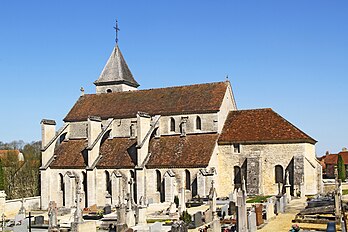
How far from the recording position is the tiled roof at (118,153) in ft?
129

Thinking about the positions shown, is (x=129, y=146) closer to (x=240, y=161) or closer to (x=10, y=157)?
(x=240, y=161)

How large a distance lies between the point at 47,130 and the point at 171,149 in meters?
12.8

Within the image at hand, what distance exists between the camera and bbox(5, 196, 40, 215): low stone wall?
3925 cm

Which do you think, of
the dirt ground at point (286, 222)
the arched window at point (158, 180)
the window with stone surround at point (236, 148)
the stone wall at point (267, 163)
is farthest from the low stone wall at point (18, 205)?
the dirt ground at point (286, 222)

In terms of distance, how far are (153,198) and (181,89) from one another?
434 inches

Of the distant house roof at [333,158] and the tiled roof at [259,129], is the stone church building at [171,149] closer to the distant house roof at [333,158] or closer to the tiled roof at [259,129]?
the tiled roof at [259,129]

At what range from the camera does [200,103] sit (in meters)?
40.1

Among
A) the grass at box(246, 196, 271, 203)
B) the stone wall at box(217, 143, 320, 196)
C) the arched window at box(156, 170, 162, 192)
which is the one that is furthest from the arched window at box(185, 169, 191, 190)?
the grass at box(246, 196, 271, 203)

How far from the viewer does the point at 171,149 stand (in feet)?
127

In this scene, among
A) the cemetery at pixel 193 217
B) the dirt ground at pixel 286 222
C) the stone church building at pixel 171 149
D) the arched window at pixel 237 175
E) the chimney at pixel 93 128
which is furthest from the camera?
the chimney at pixel 93 128

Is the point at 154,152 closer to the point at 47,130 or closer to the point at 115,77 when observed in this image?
the point at 47,130

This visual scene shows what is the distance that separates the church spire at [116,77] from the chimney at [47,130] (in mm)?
8453

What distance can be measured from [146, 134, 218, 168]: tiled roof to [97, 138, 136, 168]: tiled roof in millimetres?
1792

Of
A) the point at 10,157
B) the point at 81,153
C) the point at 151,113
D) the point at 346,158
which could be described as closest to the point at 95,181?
the point at 81,153
